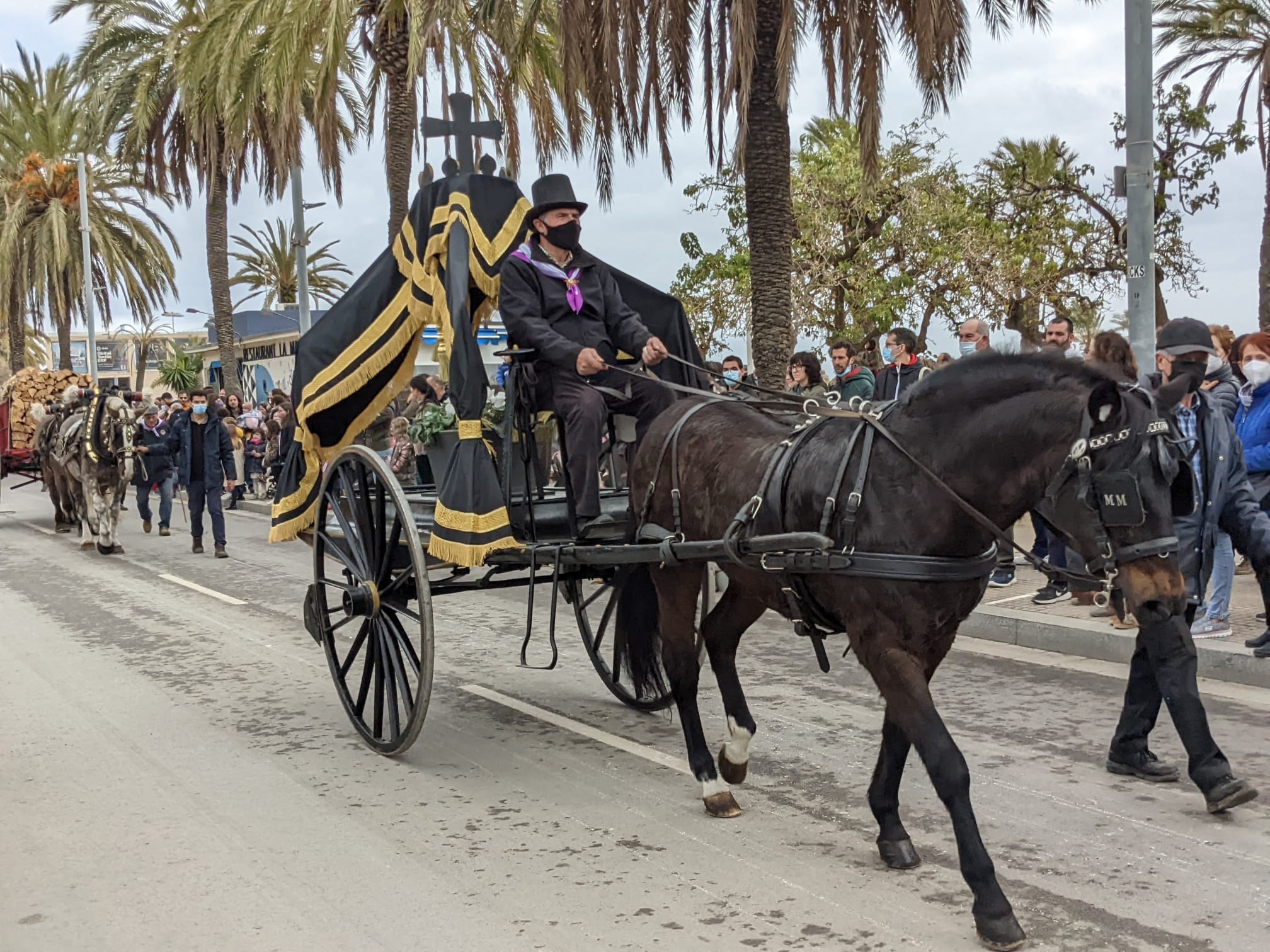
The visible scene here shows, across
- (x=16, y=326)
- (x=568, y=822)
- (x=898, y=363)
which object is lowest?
(x=568, y=822)

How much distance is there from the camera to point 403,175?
18.0 meters

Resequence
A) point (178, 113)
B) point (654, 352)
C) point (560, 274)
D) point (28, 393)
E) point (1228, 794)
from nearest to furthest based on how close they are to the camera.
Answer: point (1228, 794)
point (654, 352)
point (560, 274)
point (28, 393)
point (178, 113)

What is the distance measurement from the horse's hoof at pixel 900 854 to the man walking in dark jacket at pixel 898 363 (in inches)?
249

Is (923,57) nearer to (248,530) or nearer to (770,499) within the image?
(770,499)

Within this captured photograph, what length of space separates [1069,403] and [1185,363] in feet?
6.75

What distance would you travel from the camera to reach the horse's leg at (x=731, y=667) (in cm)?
520

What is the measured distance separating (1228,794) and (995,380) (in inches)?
79.8

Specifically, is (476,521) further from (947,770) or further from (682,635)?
(947,770)

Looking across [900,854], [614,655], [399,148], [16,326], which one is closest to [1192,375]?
[900,854]

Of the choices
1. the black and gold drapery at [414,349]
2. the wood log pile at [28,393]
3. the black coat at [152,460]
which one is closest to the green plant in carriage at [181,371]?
the wood log pile at [28,393]

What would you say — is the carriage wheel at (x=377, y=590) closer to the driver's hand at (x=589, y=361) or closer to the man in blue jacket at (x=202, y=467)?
the driver's hand at (x=589, y=361)

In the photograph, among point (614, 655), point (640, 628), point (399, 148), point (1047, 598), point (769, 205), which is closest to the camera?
point (640, 628)

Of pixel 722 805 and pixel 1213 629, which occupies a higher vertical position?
pixel 1213 629

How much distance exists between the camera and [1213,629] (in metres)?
7.72
